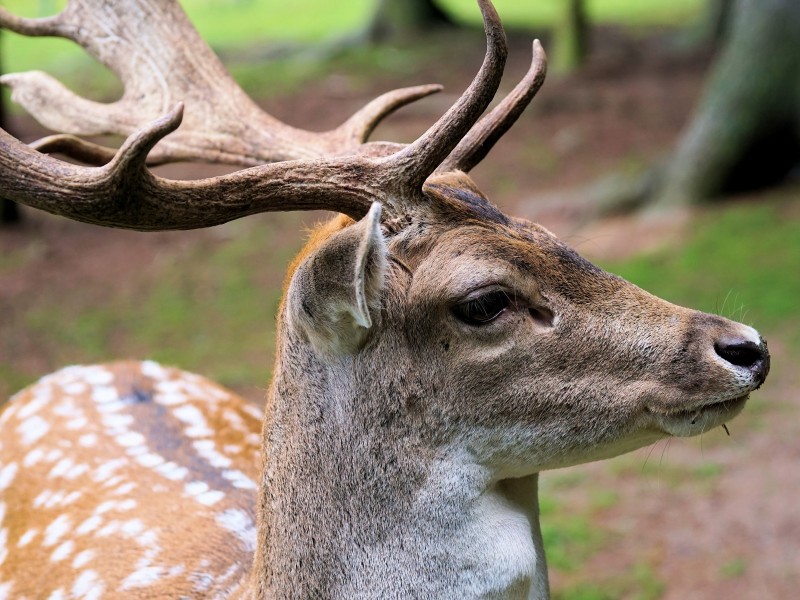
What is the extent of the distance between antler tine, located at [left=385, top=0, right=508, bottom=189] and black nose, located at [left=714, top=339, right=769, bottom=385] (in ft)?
2.43

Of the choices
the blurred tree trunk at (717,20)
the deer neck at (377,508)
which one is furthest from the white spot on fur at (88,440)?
the blurred tree trunk at (717,20)

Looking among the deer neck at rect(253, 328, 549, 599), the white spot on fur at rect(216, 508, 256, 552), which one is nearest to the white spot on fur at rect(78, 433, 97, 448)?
the white spot on fur at rect(216, 508, 256, 552)

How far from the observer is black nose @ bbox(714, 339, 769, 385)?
2307 mm

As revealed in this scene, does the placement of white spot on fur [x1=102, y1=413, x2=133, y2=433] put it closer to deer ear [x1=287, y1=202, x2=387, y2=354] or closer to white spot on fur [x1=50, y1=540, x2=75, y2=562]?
white spot on fur [x1=50, y1=540, x2=75, y2=562]

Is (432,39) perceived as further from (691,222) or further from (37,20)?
(37,20)

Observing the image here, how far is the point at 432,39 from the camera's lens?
53.1 ft

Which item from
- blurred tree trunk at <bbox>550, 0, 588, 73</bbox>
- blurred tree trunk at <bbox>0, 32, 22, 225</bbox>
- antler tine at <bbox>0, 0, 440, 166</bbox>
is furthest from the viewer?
blurred tree trunk at <bbox>550, 0, 588, 73</bbox>

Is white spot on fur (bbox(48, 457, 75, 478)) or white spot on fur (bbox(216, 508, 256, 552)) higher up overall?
white spot on fur (bbox(48, 457, 75, 478))

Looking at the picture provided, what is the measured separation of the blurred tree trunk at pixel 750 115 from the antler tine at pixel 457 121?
20.8ft

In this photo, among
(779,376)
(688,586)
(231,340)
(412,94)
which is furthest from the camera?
(231,340)

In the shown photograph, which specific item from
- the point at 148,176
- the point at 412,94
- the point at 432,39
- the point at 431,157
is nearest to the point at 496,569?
the point at 431,157

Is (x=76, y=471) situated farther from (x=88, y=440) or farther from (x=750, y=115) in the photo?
(x=750, y=115)

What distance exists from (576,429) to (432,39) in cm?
1448

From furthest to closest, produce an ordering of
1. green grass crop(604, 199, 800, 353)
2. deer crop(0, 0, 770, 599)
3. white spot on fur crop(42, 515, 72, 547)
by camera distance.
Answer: green grass crop(604, 199, 800, 353) → white spot on fur crop(42, 515, 72, 547) → deer crop(0, 0, 770, 599)
